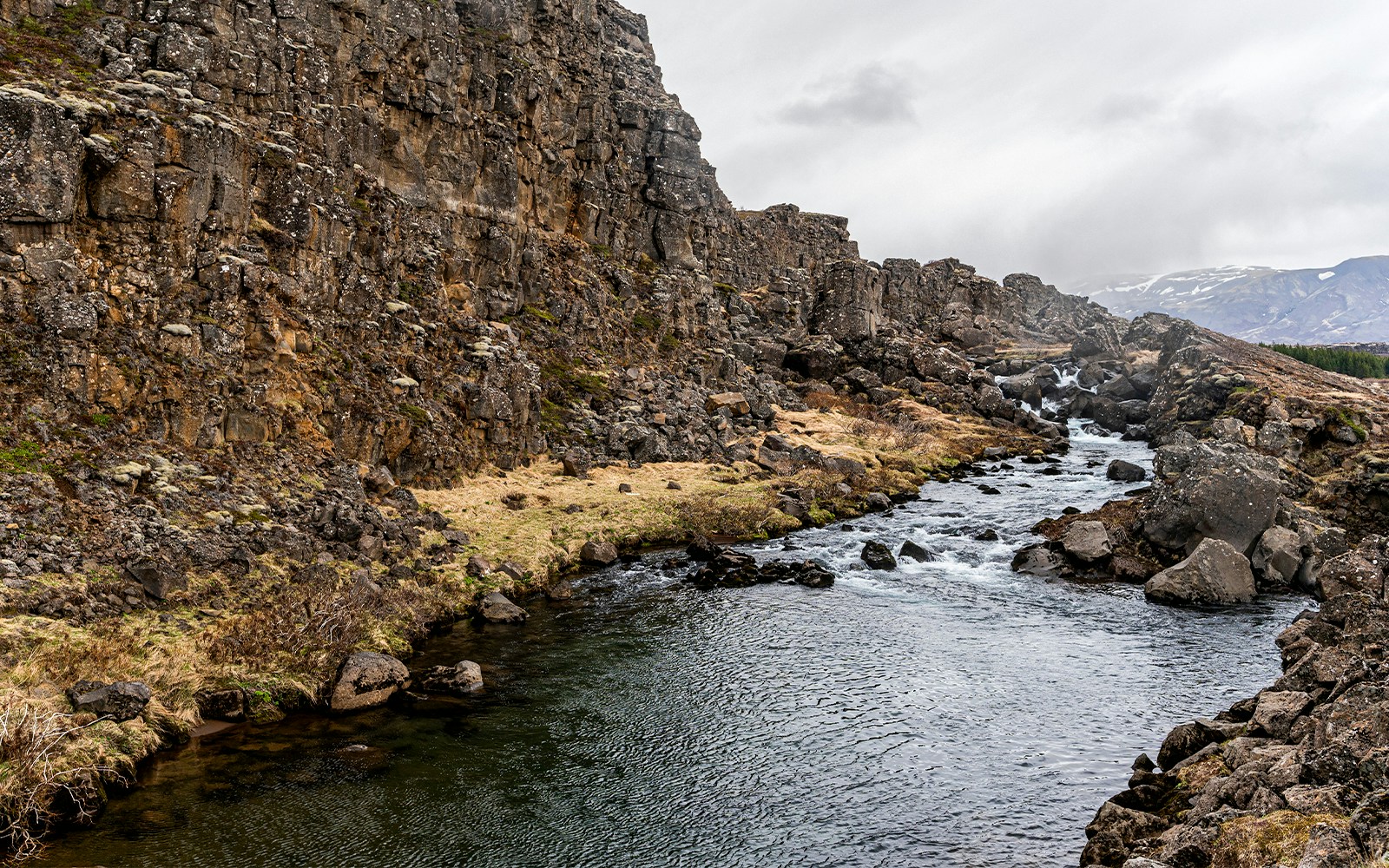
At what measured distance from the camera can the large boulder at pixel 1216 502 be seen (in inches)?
1457

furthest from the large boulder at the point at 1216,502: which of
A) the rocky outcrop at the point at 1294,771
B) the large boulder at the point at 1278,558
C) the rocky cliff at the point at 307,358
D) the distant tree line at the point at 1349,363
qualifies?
the distant tree line at the point at 1349,363

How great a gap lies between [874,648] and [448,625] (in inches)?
622

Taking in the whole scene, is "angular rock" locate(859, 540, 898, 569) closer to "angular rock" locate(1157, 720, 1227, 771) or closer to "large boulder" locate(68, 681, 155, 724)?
"angular rock" locate(1157, 720, 1227, 771)

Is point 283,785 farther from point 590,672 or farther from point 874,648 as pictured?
point 874,648

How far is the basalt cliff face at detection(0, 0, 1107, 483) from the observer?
30219mm

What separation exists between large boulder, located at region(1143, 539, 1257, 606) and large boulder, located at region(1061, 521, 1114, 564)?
13.0 feet

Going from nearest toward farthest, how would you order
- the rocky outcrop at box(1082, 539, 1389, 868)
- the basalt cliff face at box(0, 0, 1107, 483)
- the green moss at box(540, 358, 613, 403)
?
the rocky outcrop at box(1082, 539, 1389, 868)
the basalt cliff face at box(0, 0, 1107, 483)
the green moss at box(540, 358, 613, 403)

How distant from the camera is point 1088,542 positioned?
40188 millimetres

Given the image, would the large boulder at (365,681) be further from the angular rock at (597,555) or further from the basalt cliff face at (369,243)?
the angular rock at (597,555)

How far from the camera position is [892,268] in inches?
5138

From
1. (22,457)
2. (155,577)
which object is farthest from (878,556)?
(22,457)

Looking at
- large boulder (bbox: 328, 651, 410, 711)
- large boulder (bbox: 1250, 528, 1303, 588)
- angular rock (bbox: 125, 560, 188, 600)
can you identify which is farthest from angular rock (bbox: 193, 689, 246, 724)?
large boulder (bbox: 1250, 528, 1303, 588)

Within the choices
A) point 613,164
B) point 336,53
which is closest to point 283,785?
point 336,53

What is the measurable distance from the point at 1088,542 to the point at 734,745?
2522 cm
